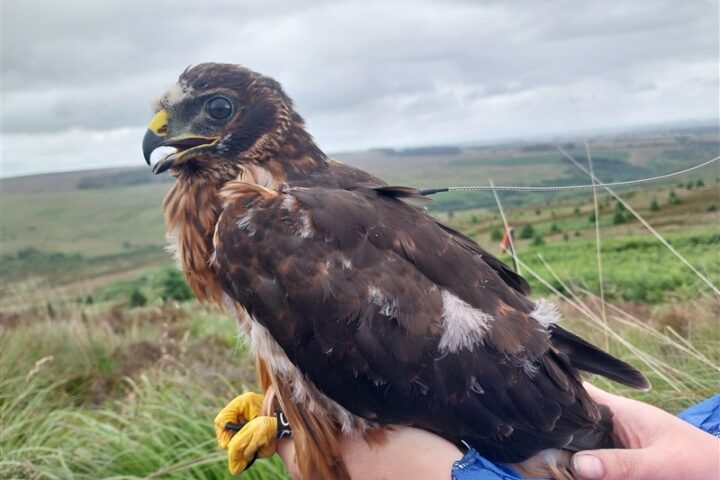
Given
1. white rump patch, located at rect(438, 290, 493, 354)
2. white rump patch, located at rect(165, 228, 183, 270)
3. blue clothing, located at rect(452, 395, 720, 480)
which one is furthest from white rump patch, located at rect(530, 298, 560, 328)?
white rump patch, located at rect(165, 228, 183, 270)

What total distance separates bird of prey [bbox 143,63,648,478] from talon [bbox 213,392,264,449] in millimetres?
292

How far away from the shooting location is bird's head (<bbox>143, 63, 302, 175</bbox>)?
2.47 m

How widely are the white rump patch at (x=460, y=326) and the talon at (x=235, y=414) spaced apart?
1.11 metres

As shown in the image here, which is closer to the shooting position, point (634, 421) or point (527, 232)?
point (634, 421)

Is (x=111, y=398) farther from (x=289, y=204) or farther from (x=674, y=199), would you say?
(x=674, y=199)

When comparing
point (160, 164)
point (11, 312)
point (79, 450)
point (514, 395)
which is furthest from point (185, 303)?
point (514, 395)

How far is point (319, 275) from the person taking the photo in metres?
1.97

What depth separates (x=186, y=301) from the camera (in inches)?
404

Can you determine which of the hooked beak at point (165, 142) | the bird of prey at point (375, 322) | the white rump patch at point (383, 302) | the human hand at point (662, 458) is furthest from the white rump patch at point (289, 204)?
the human hand at point (662, 458)

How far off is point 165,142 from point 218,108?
27 centimetres

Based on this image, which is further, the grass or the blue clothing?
the grass

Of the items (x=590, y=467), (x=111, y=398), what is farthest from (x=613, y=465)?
(x=111, y=398)

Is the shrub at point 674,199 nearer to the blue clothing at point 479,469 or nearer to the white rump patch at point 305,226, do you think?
the blue clothing at point 479,469

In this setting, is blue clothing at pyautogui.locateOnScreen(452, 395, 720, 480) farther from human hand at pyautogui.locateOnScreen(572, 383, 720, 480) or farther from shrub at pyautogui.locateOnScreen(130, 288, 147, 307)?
shrub at pyautogui.locateOnScreen(130, 288, 147, 307)
